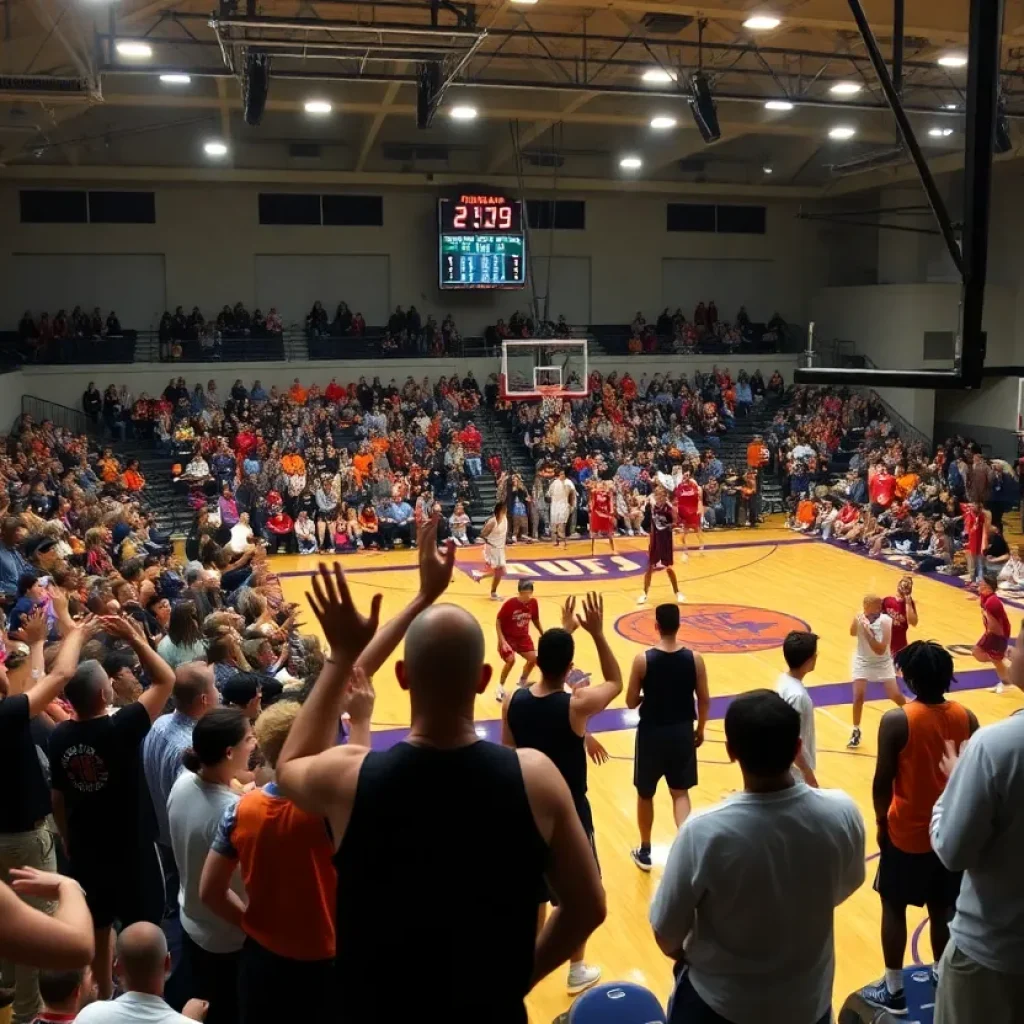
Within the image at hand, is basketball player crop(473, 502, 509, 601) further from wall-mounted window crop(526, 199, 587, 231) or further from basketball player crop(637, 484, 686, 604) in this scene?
wall-mounted window crop(526, 199, 587, 231)

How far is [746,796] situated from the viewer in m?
2.98

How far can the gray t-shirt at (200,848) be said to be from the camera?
3.84 m

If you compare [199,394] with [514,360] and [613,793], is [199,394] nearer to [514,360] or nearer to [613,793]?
[514,360]

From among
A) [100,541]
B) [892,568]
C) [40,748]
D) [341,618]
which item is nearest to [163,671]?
[40,748]

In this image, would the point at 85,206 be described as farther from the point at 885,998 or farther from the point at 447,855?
the point at 447,855

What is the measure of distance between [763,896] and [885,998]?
99.3 inches

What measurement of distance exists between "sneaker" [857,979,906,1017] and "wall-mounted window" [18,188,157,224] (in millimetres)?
26353

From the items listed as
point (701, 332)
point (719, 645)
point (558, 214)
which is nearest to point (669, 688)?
point (719, 645)

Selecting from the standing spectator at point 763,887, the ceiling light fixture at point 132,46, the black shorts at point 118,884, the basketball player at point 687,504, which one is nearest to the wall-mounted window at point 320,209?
the ceiling light fixture at point 132,46

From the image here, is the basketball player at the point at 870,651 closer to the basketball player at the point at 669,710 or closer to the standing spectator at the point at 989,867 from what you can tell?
the basketball player at the point at 669,710

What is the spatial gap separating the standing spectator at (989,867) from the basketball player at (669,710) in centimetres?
349

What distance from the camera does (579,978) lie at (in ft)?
18.8

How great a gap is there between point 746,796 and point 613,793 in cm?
579

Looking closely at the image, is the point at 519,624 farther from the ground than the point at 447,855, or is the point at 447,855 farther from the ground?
the point at 447,855
